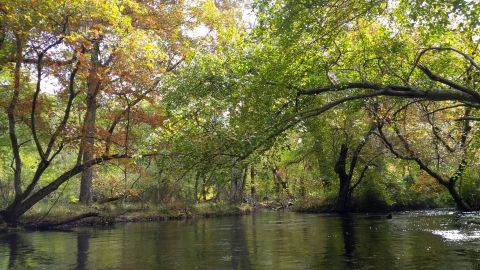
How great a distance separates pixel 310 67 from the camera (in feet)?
52.4

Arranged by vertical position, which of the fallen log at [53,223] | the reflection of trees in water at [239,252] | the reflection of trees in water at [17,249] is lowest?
the reflection of trees in water at [239,252]

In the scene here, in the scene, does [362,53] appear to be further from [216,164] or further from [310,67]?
[216,164]

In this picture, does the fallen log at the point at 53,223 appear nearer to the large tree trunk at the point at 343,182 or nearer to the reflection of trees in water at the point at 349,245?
the reflection of trees in water at the point at 349,245

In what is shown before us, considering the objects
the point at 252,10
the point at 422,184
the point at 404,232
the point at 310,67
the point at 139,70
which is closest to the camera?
the point at 252,10

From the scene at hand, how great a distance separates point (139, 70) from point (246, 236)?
399 inches

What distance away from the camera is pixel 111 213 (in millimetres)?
30797

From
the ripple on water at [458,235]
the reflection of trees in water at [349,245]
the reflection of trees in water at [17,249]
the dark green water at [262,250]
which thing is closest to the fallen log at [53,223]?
the reflection of trees in water at [17,249]

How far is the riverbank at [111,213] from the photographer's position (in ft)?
84.9

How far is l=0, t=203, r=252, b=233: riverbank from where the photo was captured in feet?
84.9

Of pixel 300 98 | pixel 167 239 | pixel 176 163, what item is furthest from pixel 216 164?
pixel 167 239

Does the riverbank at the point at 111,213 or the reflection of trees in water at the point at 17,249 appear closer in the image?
the reflection of trees in water at the point at 17,249

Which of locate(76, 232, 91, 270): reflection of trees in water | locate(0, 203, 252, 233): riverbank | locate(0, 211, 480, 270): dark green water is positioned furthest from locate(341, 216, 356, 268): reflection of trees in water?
locate(0, 203, 252, 233): riverbank

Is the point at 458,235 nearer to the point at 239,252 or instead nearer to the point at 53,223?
the point at 239,252

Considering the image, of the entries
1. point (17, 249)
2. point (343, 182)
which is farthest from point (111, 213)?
point (343, 182)
